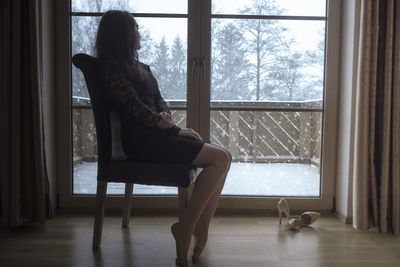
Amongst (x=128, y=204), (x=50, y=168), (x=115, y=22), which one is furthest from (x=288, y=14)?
(x=50, y=168)

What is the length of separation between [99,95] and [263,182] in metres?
1.42

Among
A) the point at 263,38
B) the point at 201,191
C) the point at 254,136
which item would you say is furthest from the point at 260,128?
the point at 201,191

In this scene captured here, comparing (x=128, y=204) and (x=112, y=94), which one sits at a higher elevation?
(x=112, y=94)

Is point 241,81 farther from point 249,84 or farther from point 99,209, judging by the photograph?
point 99,209

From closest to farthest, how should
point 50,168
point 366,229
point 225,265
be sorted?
point 225,265
point 366,229
point 50,168

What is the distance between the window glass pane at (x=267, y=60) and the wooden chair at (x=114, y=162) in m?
0.96

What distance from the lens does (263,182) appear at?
269 cm

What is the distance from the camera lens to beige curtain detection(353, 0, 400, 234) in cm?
217

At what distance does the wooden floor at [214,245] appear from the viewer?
5.79ft

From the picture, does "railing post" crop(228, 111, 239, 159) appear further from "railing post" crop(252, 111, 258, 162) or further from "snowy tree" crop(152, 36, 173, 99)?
"snowy tree" crop(152, 36, 173, 99)

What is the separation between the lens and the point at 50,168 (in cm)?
251

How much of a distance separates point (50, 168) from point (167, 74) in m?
1.03

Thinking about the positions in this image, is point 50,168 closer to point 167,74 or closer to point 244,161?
point 167,74

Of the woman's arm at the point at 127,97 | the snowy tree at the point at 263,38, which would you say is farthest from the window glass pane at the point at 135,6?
the woman's arm at the point at 127,97
